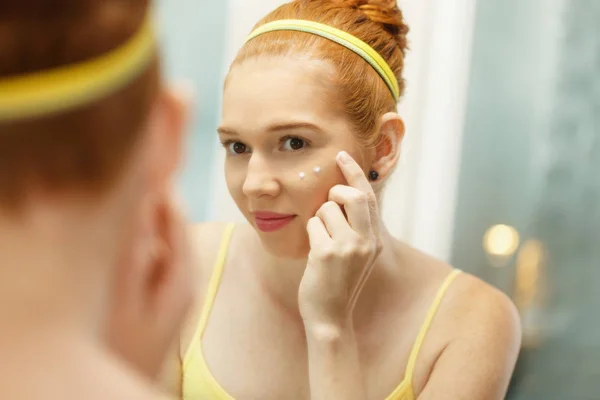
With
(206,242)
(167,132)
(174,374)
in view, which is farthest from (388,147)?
(167,132)

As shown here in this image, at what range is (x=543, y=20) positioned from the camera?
1.21 metres

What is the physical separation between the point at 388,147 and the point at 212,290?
31 centimetres

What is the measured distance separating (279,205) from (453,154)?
1.57ft

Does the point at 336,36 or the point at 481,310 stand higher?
the point at 336,36

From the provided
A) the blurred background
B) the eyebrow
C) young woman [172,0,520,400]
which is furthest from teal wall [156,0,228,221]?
the eyebrow

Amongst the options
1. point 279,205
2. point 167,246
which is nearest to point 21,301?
point 167,246

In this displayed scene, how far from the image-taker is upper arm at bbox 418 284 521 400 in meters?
0.84

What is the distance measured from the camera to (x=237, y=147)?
2.79ft

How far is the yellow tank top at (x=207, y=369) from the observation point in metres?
0.86

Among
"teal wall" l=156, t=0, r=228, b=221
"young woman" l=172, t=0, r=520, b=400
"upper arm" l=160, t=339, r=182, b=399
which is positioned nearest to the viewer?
"young woman" l=172, t=0, r=520, b=400

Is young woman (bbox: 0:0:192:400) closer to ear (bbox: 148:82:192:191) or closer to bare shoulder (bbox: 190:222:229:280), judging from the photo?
ear (bbox: 148:82:192:191)

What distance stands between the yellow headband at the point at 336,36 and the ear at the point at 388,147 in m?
0.06

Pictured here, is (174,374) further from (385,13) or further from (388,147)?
(385,13)

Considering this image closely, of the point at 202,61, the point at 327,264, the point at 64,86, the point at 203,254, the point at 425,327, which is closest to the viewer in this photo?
the point at 64,86
